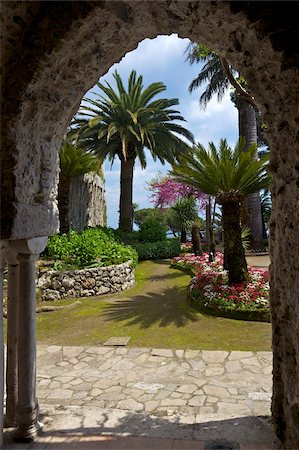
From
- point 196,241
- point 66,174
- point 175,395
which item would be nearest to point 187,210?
point 196,241

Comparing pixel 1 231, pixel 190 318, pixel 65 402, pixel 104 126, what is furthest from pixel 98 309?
pixel 104 126

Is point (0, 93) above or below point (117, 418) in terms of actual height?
above

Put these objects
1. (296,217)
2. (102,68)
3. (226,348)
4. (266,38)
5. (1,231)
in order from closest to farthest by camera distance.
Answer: (266,38), (296,217), (1,231), (102,68), (226,348)

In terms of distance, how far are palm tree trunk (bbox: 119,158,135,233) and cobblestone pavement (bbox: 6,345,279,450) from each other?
13.2 meters

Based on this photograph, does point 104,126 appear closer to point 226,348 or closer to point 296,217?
point 226,348

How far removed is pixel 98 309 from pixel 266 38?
7.89 m

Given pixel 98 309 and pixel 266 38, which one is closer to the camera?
pixel 266 38

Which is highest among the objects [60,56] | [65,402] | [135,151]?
[135,151]

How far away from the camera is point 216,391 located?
4410 millimetres

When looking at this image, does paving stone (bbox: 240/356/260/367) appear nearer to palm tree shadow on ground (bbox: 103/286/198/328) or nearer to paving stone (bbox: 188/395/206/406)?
paving stone (bbox: 188/395/206/406)

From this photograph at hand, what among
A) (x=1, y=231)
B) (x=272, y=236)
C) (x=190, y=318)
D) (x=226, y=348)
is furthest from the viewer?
(x=190, y=318)

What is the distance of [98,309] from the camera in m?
8.87

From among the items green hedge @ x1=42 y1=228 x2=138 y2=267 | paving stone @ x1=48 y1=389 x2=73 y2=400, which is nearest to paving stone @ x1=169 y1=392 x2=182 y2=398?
paving stone @ x1=48 y1=389 x2=73 y2=400

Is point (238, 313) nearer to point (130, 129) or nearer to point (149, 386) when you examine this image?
point (149, 386)
